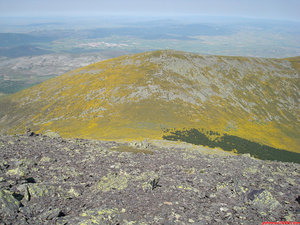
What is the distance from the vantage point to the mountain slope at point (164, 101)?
66188 mm

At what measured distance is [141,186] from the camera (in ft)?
56.7

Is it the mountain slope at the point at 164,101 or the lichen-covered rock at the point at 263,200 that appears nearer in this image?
the lichen-covered rock at the point at 263,200

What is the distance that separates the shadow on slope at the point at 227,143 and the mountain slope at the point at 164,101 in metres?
4.72

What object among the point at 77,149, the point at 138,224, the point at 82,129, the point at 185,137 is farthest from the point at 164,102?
the point at 138,224

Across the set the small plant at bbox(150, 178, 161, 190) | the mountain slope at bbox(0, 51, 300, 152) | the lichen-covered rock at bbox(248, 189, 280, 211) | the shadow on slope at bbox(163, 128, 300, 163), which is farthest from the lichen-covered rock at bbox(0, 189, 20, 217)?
the shadow on slope at bbox(163, 128, 300, 163)

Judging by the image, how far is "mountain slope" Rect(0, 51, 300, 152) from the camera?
66188 millimetres

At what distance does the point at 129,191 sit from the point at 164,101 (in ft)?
205

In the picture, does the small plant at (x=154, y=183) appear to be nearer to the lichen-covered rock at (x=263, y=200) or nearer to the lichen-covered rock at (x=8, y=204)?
the lichen-covered rock at (x=263, y=200)

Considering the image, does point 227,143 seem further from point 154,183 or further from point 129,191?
point 129,191

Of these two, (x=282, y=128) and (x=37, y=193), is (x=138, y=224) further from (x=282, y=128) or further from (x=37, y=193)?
(x=282, y=128)

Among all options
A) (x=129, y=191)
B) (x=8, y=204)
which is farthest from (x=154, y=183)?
(x=8, y=204)

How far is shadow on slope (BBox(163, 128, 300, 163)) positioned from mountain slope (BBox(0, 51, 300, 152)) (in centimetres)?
472

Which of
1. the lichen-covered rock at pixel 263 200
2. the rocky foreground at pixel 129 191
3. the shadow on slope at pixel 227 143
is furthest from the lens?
the shadow on slope at pixel 227 143

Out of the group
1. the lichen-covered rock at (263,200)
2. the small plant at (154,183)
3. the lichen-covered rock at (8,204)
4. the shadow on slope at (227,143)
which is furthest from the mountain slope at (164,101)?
the lichen-covered rock at (8,204)
